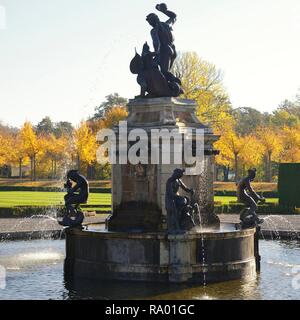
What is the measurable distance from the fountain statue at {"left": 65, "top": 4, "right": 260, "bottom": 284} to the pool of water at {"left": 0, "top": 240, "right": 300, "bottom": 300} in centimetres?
43

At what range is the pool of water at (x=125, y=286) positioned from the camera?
13445mm

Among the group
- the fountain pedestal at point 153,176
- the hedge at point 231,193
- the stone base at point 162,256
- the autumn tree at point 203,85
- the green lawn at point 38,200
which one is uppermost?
the autumn tree at point 203,85

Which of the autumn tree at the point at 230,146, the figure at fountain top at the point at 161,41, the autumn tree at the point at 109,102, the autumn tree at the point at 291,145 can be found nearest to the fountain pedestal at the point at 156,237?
the figure at fountain top at the point at 161,41

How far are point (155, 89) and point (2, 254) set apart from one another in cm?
685

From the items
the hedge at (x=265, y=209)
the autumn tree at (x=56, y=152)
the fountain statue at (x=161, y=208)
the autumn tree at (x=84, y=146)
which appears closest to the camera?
the fountain statue at (x=161, y=208)

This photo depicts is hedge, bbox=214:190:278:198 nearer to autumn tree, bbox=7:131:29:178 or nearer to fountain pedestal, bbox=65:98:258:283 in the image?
autumn tree, bbox=7:131:29:178

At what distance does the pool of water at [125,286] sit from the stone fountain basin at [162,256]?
30 centimetres

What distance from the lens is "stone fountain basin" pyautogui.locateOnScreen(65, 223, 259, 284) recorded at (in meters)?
14.7

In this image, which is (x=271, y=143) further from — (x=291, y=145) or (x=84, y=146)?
(x=84, y=146)

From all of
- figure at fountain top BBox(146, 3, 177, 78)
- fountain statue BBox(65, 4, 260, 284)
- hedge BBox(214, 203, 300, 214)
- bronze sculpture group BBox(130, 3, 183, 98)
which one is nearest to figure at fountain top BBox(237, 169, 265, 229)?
fountain statue BBox(65, 4, 260, 284)

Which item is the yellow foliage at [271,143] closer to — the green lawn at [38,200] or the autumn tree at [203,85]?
the autumn tree at [203,85]
